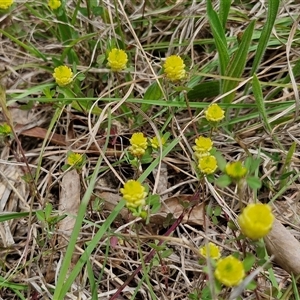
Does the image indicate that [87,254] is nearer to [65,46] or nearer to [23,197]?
[23,197]

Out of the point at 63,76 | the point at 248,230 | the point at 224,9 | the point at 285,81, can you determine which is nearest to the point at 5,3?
the point at 63,76

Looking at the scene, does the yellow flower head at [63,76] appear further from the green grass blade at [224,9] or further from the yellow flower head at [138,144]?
the green grass blade at [224,9]

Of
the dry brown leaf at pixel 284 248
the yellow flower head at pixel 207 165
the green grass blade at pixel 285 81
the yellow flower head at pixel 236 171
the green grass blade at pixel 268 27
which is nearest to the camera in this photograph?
the yellow flower head at pixel 236 171

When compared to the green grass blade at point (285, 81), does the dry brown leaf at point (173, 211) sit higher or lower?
lower

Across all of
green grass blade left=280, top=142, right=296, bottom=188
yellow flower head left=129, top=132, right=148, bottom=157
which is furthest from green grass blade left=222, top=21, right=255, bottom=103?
yellow flower head left=129, top=132, right=148, bottom=157

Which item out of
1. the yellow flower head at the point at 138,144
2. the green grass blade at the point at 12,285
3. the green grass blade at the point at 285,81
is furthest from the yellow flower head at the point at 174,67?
the green grass blade at the point at 12,285

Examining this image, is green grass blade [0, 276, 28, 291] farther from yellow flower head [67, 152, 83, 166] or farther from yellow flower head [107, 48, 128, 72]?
yellow flower head [107, 48, 128, 72]
